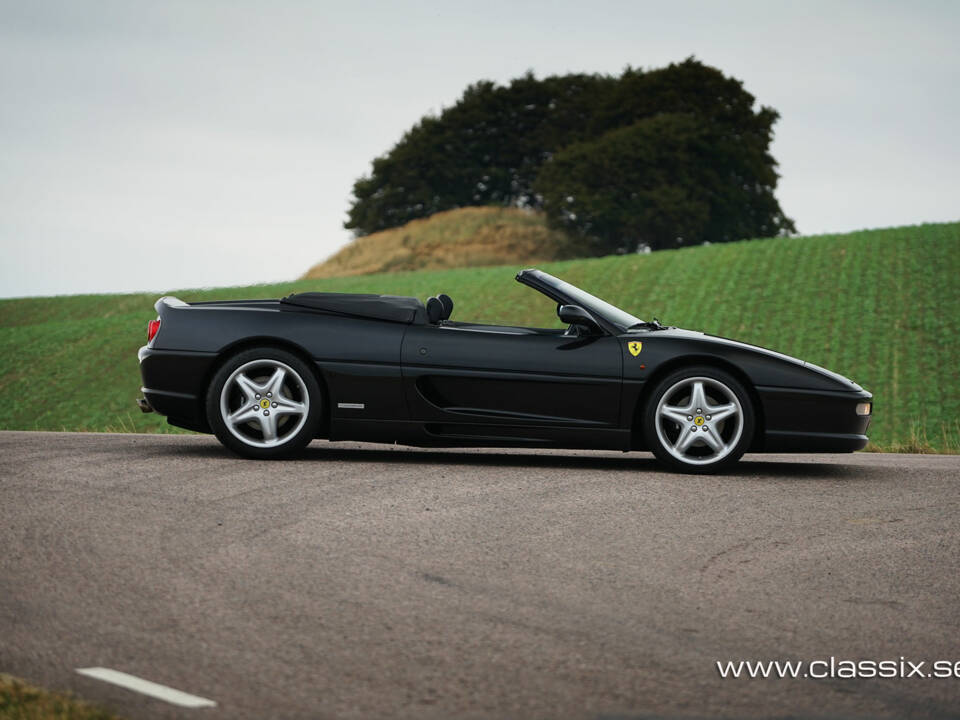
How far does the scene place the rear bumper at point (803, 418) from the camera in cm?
745

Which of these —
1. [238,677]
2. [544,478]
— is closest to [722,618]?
[238,677]

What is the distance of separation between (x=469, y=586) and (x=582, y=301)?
360 centimetres

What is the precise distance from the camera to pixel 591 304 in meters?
7.91

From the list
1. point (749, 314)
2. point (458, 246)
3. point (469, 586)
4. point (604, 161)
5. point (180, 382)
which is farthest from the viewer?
point (458, 246)

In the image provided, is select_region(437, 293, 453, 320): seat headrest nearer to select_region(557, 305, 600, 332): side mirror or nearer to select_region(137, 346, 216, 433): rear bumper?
select_region(557, 305, 600, 332): side mirror

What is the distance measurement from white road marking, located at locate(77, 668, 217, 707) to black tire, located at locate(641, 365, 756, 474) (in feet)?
15.0

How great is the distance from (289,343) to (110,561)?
9.47 feet

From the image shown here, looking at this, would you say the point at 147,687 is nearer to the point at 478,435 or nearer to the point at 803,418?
the point at 478,435

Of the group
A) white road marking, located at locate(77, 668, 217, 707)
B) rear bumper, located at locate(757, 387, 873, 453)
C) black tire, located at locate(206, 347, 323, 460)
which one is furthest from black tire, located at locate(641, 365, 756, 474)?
white road marking, located at locate(77, 668, 217, 707)

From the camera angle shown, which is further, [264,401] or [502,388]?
[264,401]

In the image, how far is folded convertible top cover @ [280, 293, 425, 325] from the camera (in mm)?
7812

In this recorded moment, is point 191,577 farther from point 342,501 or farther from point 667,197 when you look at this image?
point 667,197

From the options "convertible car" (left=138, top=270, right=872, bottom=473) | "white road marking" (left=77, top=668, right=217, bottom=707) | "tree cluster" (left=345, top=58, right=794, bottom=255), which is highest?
"tree cluster" (left=345, top=58, right=794, bottom=255)

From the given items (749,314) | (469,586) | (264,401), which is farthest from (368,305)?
(749,314)
